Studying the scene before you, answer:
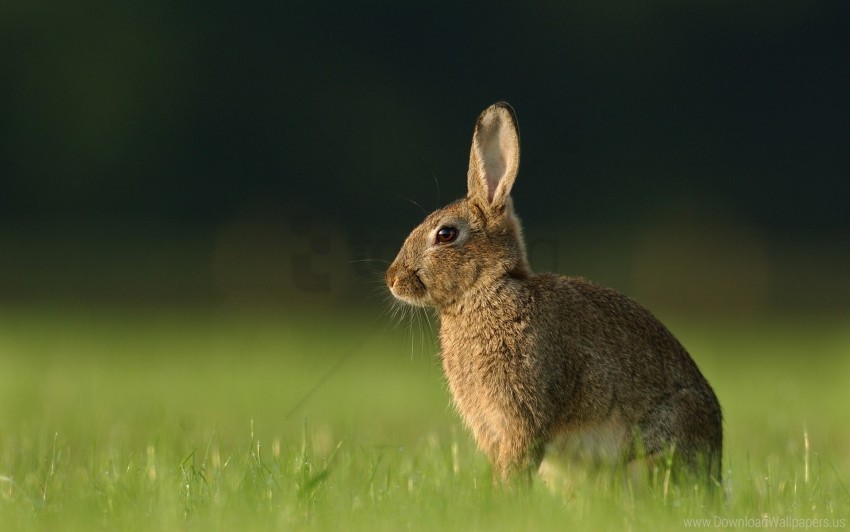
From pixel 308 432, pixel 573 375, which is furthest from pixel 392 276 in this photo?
pixel 308 432

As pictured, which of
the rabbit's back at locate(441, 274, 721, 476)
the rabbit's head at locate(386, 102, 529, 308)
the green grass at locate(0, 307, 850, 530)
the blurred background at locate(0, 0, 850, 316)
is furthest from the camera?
the blurred background at locate(0, 0, 850, 316)

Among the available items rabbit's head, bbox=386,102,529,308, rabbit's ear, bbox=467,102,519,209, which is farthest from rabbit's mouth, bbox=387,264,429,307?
rabbit's ear, bbox=467,102,519,209

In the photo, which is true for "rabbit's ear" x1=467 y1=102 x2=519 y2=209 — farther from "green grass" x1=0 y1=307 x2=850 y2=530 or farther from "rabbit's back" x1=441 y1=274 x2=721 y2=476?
"green grass" x1=0 y1=307 x2=850 y2=530

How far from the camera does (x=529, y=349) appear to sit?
5078mm

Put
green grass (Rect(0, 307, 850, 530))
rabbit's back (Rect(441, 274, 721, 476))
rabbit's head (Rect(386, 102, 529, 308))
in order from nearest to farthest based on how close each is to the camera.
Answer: green grass (Rect(0, 307, 850, 530))
rabbit's back (Rect(441, 274, 721, 476))
rabbit's head (Rect(386, 102, 529, 308))

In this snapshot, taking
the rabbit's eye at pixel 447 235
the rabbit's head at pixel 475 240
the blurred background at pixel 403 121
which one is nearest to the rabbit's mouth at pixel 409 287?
the rabbit's head at pixel 475 240

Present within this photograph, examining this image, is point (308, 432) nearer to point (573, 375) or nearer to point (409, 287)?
point (409, 287)

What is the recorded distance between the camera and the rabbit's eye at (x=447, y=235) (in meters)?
5.40

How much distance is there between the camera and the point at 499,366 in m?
5.14

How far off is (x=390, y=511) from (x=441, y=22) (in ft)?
59.8

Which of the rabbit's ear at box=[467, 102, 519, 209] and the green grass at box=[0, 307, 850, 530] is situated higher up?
the rabbit's ear at box=[467, 102, 519, 209]

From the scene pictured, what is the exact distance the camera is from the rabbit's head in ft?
17.6

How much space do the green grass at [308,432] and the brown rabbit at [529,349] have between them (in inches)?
7.3

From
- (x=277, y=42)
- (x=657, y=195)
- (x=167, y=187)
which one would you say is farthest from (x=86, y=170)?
(x=657, y=195)
